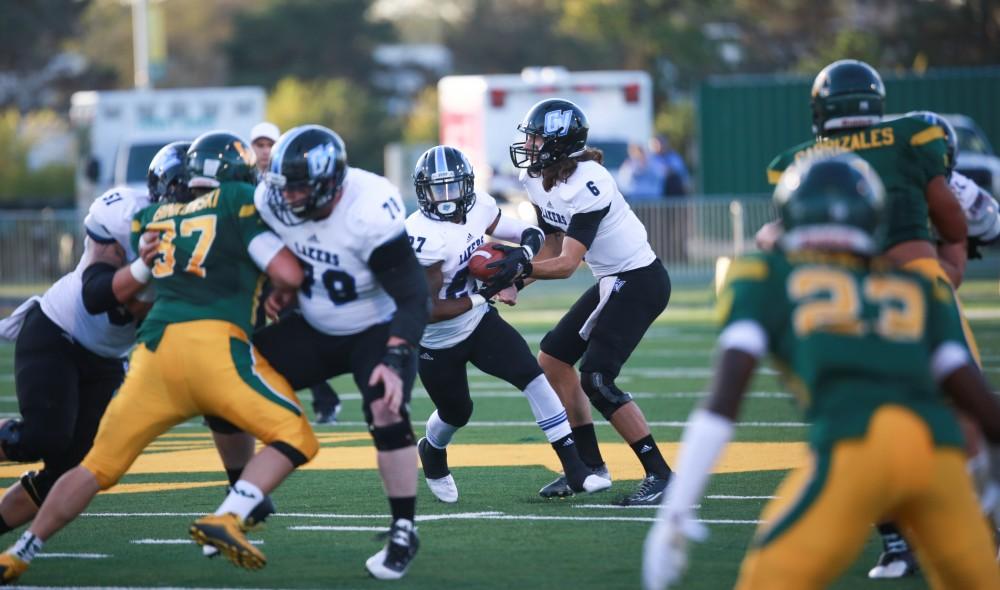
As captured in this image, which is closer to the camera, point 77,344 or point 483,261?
point 77,344

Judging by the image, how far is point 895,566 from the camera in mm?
5430

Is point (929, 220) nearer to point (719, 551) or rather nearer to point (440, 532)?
point (719, 551)

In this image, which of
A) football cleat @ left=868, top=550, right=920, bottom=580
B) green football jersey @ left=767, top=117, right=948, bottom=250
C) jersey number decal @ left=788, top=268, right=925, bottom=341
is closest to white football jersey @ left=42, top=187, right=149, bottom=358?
green football jersey @ left=767, top=117, right=948, bottom=250

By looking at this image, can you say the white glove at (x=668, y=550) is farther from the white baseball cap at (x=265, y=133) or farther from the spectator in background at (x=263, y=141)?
the white baseball cap at (x=265, y=133)

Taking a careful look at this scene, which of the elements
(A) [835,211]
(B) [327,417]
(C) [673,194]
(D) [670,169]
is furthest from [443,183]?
(D) [670,169]

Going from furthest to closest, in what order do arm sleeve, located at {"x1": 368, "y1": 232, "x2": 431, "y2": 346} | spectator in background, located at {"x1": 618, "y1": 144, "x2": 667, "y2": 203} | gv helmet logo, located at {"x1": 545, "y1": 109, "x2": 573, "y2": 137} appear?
1. spectator in background, located at {"x1": 618, "y1": 144, "x2": 667, "y2": 203}
2. gv helmet logo, located at {"x1": 545, "y1": 109, "x2": 573, "y2": 137}
3. arm sleeve, located at {"x1": 368, "y1": 232, "x2": 431, "y2": 346}

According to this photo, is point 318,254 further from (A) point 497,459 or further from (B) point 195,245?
(A) point 497,459

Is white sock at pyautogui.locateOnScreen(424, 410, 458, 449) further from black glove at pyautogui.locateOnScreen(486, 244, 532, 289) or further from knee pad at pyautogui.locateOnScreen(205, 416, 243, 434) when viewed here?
knee pad at pyautogui.locateOnScreen(205, 416, 243, 434)

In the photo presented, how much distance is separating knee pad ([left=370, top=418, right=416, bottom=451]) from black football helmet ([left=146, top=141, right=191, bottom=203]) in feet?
4.26

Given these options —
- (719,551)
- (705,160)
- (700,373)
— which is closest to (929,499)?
(719,551)

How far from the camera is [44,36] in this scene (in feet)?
143

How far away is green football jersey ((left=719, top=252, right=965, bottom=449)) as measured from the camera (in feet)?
12.6

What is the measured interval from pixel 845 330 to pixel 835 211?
0.33 metres

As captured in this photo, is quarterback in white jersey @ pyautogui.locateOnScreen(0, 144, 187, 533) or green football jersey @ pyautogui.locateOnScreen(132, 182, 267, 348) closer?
green football jersey @ pyautogui.locateOnScreen(132, 182, 267, 348)
